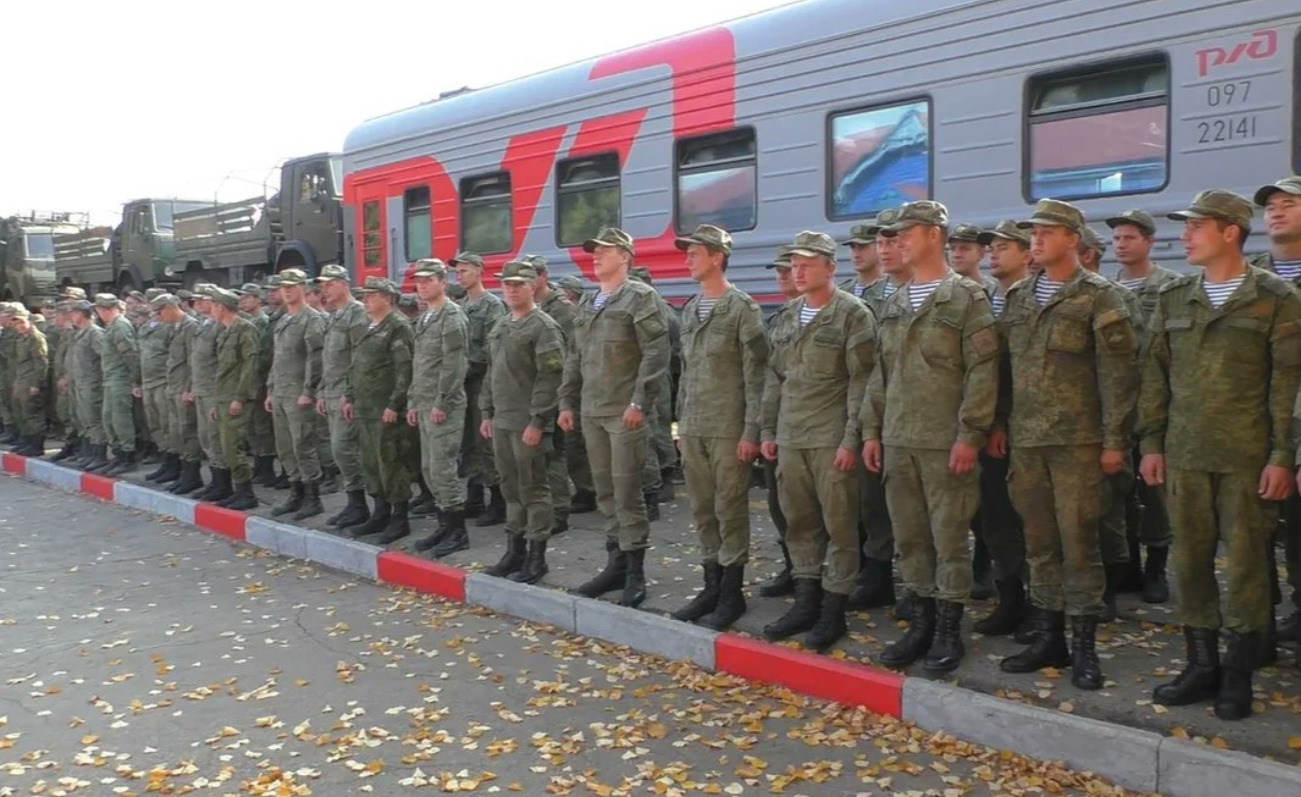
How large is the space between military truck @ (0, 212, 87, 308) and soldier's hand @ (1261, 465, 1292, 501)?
2698cm

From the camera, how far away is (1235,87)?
6.14 metres

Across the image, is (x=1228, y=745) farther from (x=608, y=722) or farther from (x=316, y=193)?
(x=316, y=193)

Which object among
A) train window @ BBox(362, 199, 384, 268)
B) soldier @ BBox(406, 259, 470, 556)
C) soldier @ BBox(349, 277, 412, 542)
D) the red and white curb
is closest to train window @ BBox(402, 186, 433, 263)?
train window @ BBox(362, 199, 384, 268)

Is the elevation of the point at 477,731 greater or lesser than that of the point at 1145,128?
lesser

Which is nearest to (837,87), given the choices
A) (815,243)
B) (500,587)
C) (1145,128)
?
(1145,128)

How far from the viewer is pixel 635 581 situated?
6238 millimetres

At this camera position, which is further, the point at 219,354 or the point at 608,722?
the point at 219,354

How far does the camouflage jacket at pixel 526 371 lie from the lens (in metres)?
6.84

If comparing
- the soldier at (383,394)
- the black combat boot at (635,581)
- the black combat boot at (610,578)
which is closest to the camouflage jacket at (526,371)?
the black combat boot at (610,578)

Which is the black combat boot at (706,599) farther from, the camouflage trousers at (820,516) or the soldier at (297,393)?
the soldier at (297,393)

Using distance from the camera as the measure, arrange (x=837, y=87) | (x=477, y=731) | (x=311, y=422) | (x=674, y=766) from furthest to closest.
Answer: (x=311, y=422)
(x=837, y=87)
(x=477, y=731)
(x=674, y=766)

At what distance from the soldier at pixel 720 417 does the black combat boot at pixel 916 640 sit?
1.01 metres

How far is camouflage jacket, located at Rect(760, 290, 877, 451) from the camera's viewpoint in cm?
519

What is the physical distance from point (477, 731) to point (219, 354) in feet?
19.3
